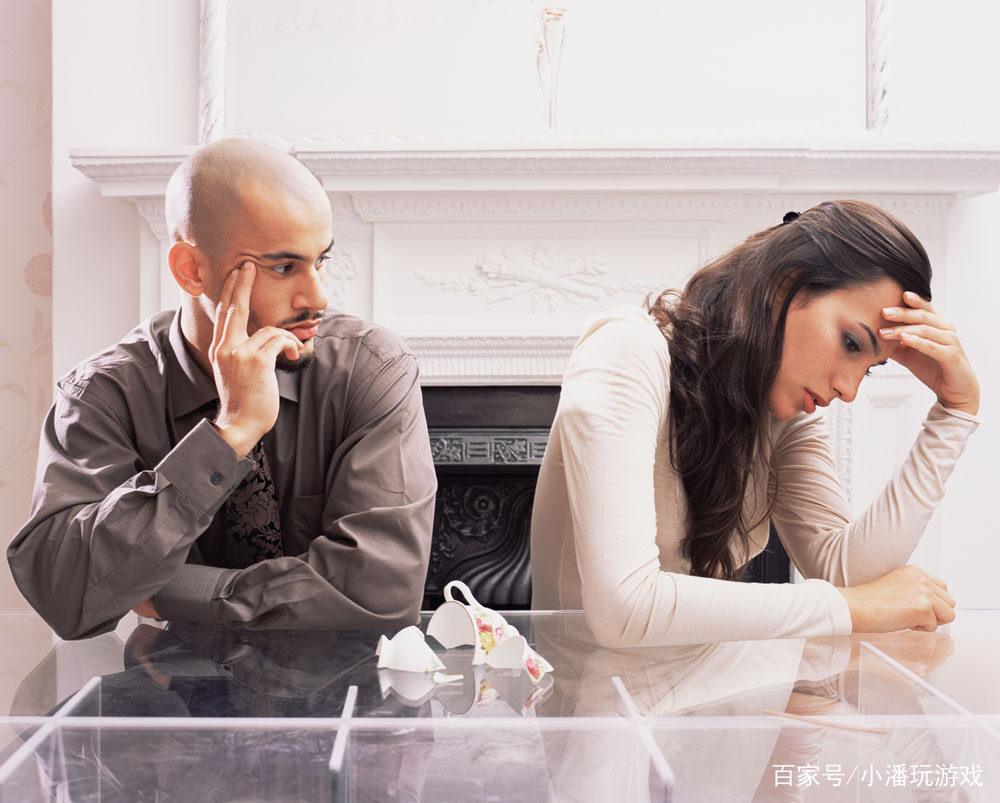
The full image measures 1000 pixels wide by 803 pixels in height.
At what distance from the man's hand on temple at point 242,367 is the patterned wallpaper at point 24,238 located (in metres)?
1.88

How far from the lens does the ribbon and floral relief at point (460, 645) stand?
35.7 inches

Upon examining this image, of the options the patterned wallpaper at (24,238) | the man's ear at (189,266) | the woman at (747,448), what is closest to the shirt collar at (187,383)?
the man's ear at (189,266)

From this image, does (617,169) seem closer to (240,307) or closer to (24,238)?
(240,307)

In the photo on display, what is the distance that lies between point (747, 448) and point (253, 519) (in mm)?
728

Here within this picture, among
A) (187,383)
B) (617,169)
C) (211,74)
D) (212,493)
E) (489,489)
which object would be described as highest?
(211,74)

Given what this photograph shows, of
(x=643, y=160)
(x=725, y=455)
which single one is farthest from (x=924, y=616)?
(x=643, y=160)

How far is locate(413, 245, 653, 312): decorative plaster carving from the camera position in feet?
8.55

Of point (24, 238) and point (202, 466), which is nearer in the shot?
point (202, 466)

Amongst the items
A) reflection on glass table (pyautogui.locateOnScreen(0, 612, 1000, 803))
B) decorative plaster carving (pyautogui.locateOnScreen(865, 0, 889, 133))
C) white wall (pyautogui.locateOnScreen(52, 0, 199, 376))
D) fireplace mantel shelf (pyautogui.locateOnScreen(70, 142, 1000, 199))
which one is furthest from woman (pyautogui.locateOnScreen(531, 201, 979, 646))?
white wall (pyautogui.locateOnScreen(52, 0, 199, 376))

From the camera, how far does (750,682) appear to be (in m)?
0.89

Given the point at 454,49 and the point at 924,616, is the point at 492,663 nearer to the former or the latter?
the point at 924,616

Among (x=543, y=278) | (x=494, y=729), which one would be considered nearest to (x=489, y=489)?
(x=543, y=278)

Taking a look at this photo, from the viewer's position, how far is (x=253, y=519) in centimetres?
140

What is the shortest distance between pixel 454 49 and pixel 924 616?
2.03 m
